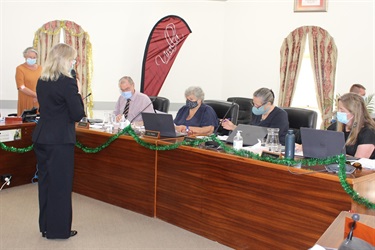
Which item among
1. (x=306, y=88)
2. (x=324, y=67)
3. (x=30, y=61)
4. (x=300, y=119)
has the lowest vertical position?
(x=300, y=119)

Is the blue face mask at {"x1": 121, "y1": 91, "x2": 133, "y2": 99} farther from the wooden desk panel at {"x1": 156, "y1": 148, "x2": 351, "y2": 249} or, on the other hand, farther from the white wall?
the white wall

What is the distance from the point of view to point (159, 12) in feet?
21.5

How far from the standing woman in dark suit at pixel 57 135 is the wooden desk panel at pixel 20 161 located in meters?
1.35

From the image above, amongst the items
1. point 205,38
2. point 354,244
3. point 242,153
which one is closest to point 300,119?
point 242,153

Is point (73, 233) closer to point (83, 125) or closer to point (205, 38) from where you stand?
point (83, 125)

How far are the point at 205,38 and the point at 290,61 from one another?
1.38 m

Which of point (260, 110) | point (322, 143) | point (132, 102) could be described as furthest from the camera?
point (132, 102)

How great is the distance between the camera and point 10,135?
14.0 ft

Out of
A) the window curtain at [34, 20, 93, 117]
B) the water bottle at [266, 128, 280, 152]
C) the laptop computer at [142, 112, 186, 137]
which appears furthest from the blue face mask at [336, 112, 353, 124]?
the window curtain at [34, 20, 93, 117]

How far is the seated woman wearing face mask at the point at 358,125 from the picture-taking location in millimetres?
2941

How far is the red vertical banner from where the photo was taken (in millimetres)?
6293

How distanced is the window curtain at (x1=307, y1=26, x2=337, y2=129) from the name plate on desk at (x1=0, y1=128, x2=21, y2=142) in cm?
395

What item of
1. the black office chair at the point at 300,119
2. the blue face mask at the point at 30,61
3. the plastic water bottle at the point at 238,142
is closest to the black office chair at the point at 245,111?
the black office chair at the point at 300,119

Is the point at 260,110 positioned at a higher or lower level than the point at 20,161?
higher
